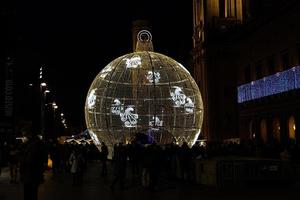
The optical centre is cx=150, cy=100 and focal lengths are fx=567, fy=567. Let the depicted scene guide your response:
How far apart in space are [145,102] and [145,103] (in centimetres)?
6

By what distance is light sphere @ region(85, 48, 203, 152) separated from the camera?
112ft

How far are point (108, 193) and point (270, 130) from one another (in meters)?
35.7

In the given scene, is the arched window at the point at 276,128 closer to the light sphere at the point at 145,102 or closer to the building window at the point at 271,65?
the building window at the point at 271,65

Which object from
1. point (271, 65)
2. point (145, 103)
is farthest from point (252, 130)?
point (145, 103)

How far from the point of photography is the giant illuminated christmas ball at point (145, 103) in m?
34.2

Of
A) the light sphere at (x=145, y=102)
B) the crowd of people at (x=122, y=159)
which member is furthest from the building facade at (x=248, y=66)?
the light sphere at (x=145, y=102)

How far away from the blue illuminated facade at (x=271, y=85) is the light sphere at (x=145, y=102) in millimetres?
14270

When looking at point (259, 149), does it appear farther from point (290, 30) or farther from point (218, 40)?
point (218, 40)

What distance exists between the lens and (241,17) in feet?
263

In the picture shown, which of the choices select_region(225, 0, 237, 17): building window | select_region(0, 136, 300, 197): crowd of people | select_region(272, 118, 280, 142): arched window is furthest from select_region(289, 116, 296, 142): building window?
select_region(225, 0, 237, 17): building window

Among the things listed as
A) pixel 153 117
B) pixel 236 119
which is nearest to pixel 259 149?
pixel 153 117

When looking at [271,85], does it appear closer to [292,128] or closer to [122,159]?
[292,128]

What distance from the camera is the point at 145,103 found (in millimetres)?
34406

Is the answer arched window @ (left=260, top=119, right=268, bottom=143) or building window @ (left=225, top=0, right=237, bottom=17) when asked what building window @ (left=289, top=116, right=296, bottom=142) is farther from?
building window @ (left=225, top=0, right=237, bottom=17)
